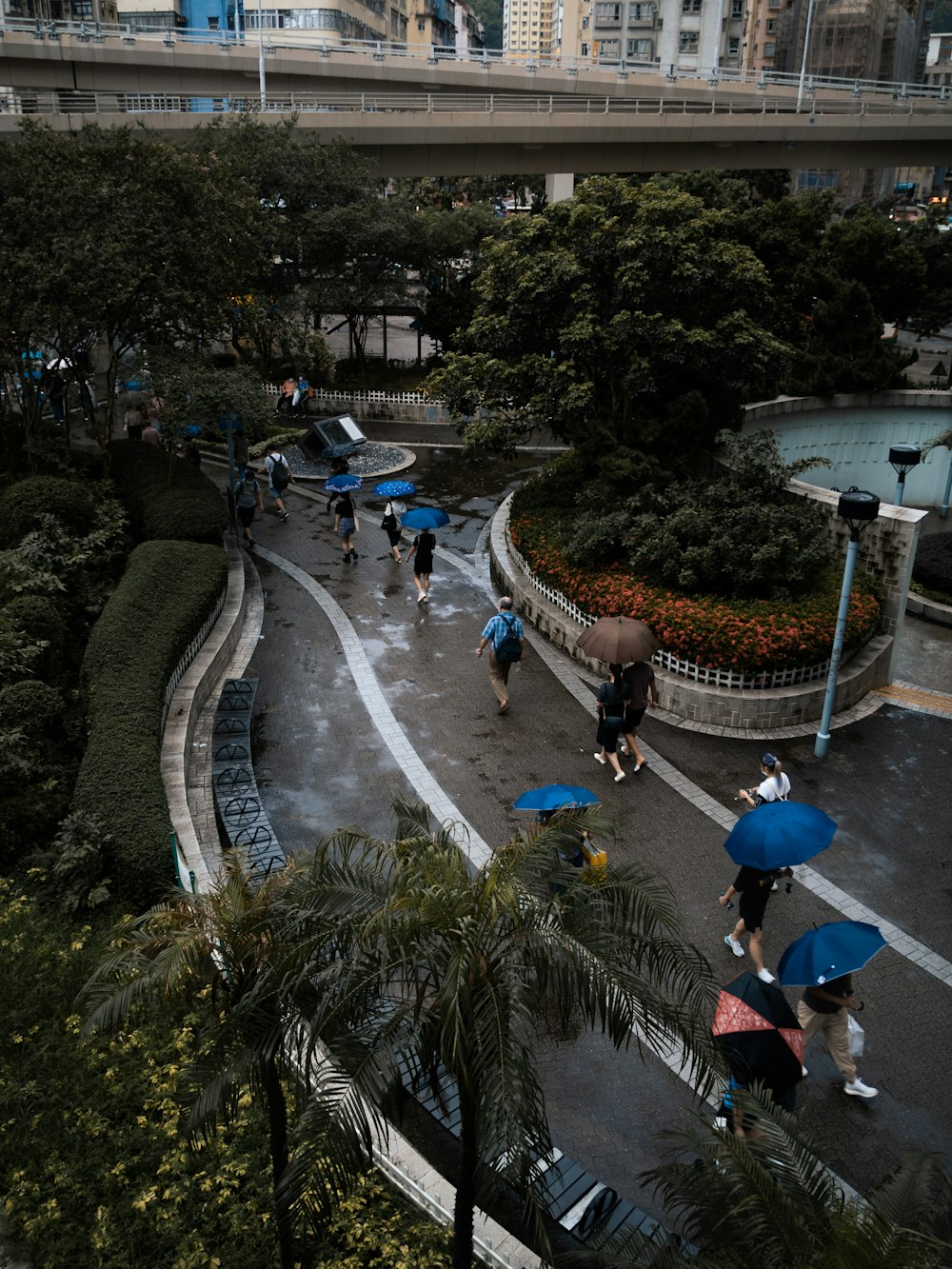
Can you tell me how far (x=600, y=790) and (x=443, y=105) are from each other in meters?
33.1

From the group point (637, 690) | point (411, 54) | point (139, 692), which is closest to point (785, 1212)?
point (637, 690)

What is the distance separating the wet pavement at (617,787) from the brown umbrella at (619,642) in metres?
1.50

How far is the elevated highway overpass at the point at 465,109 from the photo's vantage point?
3494 centimetres

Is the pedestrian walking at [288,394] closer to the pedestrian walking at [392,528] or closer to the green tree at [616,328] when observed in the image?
the green tree at [616,328]

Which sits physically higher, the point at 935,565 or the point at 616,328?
the point at 616,328

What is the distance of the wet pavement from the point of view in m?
7.76

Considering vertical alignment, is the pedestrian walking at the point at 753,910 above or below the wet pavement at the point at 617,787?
above

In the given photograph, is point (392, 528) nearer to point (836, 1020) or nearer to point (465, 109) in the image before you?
point (836, 1020)

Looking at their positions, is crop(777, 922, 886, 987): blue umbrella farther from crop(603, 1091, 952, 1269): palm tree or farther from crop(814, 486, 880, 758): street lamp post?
crop(814, 486, 880, 758): street lamp post

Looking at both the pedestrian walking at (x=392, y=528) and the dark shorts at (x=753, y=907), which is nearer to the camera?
the dark shorts at (x=753, y=907)

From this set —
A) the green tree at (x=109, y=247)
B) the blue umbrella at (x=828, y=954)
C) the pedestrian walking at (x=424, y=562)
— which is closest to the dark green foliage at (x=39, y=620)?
the pedestrian walking at (x=424, y=562)

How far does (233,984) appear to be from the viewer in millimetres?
5441

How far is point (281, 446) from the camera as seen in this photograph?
2734cm

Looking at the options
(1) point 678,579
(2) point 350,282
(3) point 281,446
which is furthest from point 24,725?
(2) point 350,282
